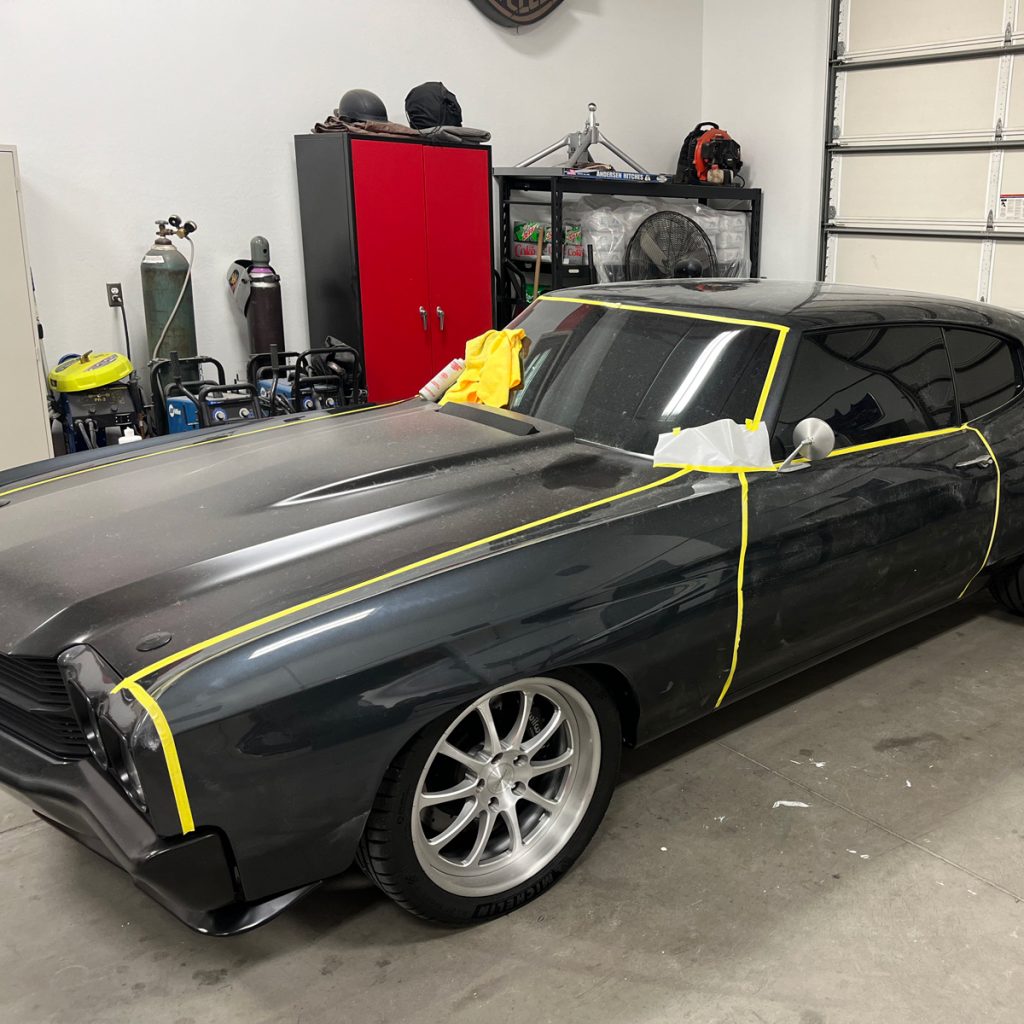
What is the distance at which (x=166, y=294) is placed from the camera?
5.59 meters

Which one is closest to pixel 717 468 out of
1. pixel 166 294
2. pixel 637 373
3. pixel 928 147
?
pixel 637 373

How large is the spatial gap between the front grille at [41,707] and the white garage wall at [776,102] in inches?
303

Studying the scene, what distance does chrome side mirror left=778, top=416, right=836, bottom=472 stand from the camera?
2.54 metres

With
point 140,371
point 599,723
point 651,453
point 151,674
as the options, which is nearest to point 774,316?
point 651,453

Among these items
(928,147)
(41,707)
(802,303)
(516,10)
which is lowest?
(41,707)

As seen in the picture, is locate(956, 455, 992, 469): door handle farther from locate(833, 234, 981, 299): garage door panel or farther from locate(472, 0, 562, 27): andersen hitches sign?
locate(472, 0, 562, 27): andersen hitches sign

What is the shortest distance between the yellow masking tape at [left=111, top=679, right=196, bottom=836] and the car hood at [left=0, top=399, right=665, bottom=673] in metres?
0.13

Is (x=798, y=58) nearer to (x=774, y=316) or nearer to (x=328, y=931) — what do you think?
(x=774, y=316)

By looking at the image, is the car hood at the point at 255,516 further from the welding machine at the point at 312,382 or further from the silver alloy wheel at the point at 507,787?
the welding machine at the point at 312,382

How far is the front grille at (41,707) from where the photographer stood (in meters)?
1.91

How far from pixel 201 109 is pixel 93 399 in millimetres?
2015

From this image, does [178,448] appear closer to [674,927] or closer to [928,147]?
[674,927]

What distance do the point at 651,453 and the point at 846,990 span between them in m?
1.35

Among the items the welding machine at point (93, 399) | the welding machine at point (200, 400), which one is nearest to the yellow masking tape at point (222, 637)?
the welding machine at point (200, 400)
